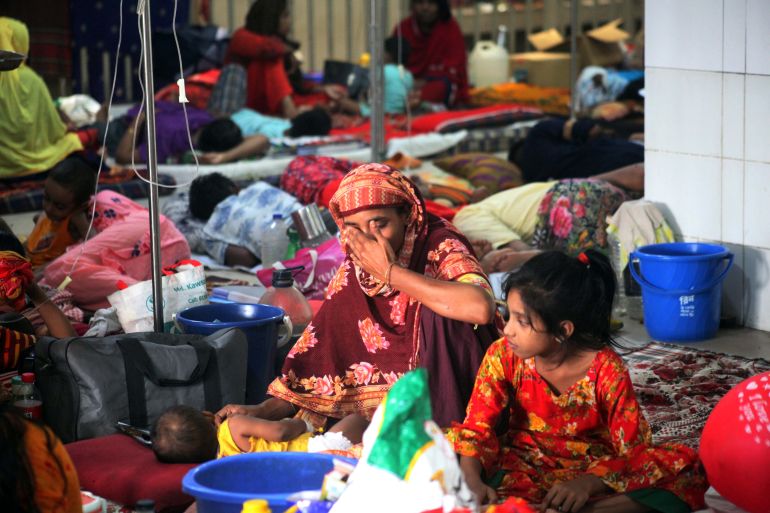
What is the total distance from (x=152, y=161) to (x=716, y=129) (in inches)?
103

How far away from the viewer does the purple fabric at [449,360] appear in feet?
10.0

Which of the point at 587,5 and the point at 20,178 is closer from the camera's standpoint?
the point at 20,178

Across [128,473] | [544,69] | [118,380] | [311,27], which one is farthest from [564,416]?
[311,27]

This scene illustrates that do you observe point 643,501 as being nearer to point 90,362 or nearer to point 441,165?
point 90,362

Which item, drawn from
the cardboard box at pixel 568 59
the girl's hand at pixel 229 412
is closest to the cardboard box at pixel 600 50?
the cardboard box at pixel 568 59

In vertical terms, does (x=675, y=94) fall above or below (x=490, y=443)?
above

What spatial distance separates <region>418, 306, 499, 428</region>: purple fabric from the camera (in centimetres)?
305

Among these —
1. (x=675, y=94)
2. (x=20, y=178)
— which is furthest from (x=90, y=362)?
(x=20, y=178)

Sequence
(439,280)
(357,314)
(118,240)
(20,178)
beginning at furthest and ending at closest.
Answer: (20,178)
(118,240)
(357,314)
(439,280)

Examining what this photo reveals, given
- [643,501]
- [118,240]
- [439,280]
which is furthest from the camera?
[118,240]

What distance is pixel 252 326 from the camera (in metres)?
3.69

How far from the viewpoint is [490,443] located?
9.18 feet

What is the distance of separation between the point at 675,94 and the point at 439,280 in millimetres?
2555

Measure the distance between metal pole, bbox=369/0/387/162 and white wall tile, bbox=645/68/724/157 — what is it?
181 centimetres
